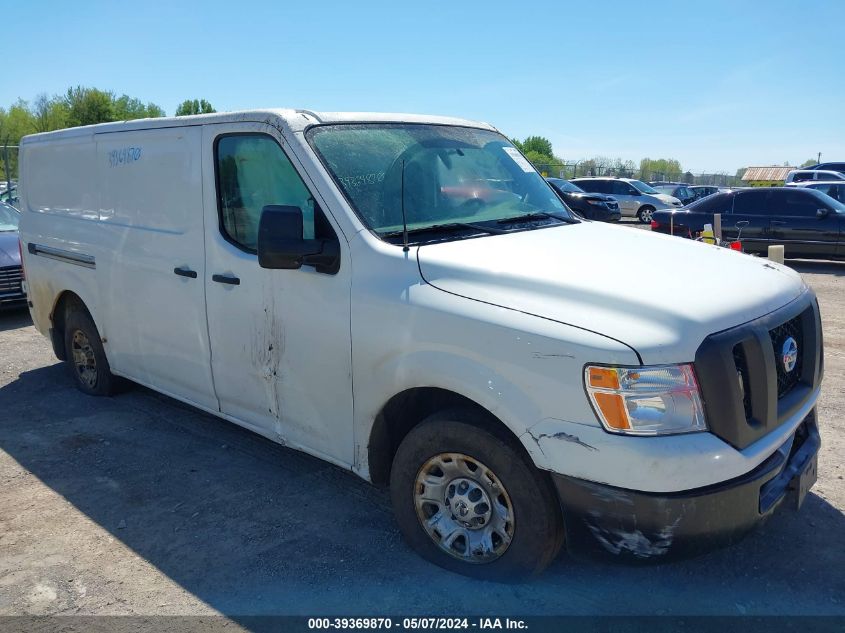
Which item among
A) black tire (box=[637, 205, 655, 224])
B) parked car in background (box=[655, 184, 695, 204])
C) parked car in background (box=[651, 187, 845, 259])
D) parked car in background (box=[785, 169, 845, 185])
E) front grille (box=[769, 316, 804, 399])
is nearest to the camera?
front grille (box=[769, 316, 804, 399])

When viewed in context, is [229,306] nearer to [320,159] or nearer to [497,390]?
[320,159]

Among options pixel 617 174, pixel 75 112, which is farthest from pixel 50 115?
pixel 617 174

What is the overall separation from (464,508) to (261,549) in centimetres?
114

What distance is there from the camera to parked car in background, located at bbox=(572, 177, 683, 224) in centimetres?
2461

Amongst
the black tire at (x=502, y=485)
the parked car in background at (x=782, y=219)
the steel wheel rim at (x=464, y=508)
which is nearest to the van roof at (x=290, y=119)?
the black tire at (x=502, y=485)

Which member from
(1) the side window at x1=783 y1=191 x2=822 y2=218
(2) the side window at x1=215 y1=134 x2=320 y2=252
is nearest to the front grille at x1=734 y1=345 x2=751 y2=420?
(2) the side window at x1=215 y1=134 x2=320 y2=252

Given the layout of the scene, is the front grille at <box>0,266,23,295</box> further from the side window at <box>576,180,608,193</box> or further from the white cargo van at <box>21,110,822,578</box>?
the side window at <box>576,180,608,193</box>

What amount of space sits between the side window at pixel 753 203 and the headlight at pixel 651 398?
42.1ft

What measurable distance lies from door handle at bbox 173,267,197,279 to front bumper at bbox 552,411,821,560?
2.54 meters

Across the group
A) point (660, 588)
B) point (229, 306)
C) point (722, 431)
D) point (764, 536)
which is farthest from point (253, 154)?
point (764, 536)

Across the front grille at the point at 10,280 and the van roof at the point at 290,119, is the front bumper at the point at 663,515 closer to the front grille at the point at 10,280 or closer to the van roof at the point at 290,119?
the van roof at the point at 290,119

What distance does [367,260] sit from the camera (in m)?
3.21

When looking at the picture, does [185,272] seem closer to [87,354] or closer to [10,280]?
[87,354]

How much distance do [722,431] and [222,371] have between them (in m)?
2.76
